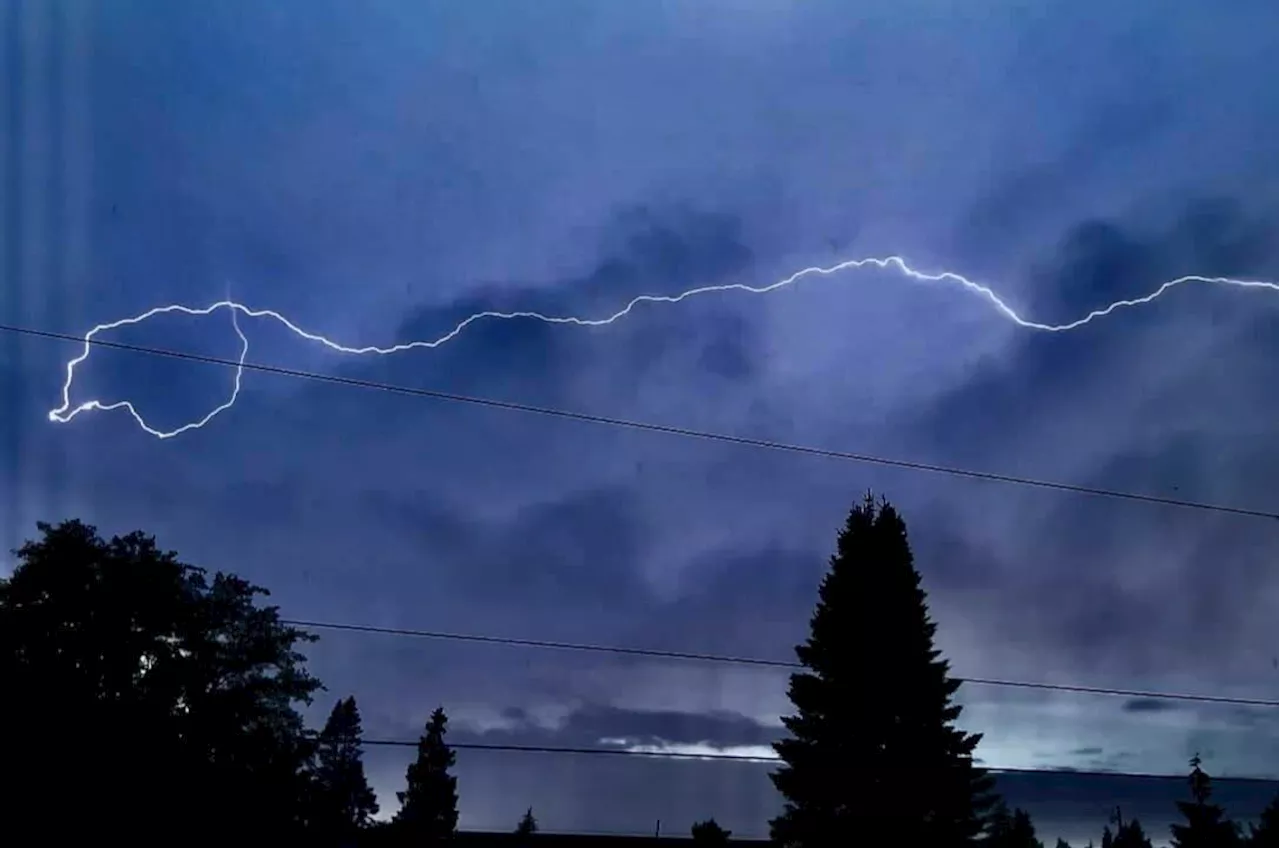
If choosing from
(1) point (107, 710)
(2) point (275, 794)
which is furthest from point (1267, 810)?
(1) point (107, 710)

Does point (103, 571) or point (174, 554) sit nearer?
point (103, 571)

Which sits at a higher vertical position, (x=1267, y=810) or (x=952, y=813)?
(x=952, y=813)

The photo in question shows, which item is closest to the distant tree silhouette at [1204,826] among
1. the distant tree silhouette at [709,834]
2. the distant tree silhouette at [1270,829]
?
the distant tree silhouette at [1270,829]

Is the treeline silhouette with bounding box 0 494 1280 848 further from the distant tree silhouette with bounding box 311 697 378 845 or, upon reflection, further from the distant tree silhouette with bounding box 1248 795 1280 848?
the distant tree silhouette with bounding box 1248 795 1280 848

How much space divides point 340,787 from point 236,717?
10.6 ft

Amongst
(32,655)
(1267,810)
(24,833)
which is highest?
(32,655)

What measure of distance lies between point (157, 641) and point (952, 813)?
1847 centimetres

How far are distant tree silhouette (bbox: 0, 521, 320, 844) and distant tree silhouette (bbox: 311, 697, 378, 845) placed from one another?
1.78 ft

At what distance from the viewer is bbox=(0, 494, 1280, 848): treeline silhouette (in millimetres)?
12736

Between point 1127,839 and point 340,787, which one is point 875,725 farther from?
point 1127,839

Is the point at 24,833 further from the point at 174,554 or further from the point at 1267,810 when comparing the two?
the point at 1267,810

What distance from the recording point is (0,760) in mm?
12047

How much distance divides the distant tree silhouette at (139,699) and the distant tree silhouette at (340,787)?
21.4 inches

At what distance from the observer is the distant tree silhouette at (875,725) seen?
21125 millimetres
